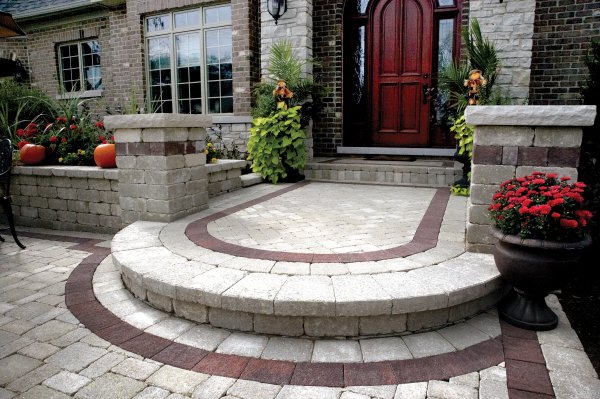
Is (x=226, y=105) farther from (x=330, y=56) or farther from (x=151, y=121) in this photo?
(x=151, y=121)

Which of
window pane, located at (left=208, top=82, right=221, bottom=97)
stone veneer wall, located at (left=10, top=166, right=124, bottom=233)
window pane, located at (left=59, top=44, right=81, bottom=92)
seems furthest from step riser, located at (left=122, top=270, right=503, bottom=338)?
window pane, located at (left=59, top=44, right=81, bottom=92)

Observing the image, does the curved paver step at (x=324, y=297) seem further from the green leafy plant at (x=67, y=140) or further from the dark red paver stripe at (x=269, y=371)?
the green leafy plant at (x=67, y=140)

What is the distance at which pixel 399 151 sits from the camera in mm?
6898

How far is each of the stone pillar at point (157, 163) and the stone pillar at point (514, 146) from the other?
2.50 meters

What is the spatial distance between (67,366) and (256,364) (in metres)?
0.93

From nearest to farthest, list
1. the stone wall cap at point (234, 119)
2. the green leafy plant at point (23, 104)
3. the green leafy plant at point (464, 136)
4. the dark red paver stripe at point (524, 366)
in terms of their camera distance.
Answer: the dark red paver stripe at point (524, 366), the green leafy plant at point (464, 136), the green leafy plant at point (23, 104), the stone wall cap at point (234, 119)


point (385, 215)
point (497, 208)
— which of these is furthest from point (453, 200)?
point (497, 208)

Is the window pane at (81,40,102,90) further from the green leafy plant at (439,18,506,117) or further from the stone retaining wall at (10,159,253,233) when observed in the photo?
the green leafy plant at (439,18,506,117)

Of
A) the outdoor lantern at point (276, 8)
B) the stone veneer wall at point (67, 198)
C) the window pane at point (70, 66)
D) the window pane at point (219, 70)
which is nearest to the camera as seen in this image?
the stone veneer wall at point (67, 198)

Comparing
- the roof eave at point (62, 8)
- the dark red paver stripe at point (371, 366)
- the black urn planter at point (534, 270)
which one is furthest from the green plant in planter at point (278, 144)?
the roof eave at point (62, 8)

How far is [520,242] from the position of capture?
7.45 feet

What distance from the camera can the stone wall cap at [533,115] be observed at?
2479 mm

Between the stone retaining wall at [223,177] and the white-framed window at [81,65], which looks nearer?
the stone retaining wall at [223,177]

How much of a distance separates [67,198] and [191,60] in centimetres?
424
